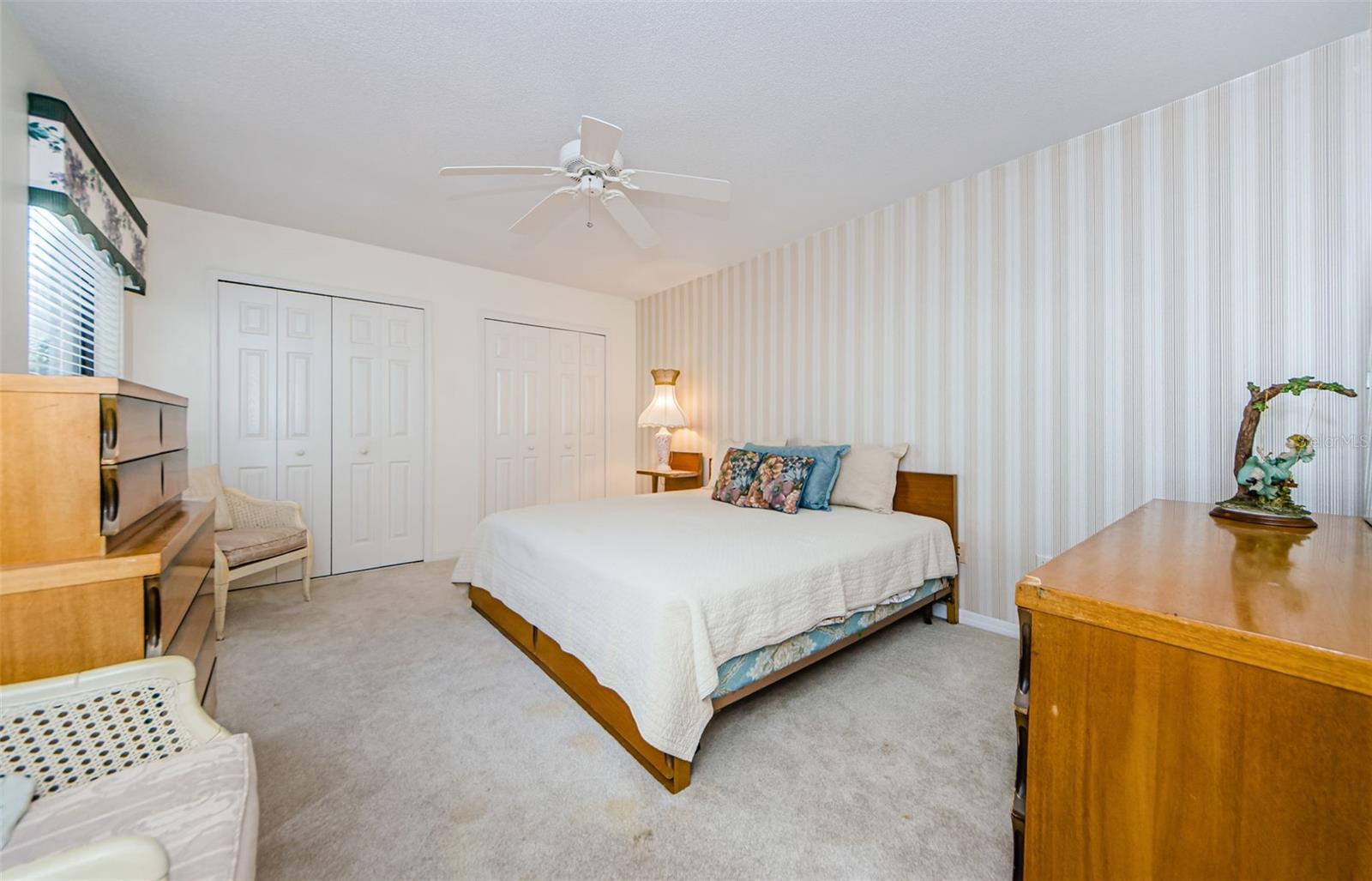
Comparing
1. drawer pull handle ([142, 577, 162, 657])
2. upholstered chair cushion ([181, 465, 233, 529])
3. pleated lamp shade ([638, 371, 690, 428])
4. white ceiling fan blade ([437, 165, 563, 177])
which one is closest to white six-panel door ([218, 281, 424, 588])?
upholstered chair cushion ([181, 465, 233, 529])

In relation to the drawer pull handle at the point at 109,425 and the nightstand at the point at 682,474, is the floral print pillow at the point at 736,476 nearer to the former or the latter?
the nightstand at the point at 682,474

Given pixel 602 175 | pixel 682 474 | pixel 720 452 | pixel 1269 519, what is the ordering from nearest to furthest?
pixel 1269 519
pixel 602 175
pixel 720 452
pixel 682 474

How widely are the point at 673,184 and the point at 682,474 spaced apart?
8.36ft

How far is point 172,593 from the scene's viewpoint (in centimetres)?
110

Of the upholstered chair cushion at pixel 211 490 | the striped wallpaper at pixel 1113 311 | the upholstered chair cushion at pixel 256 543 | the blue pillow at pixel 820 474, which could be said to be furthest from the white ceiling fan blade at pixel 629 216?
the upholstered chair cushion at pixel 211 490

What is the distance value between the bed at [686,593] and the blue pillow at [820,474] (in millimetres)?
138

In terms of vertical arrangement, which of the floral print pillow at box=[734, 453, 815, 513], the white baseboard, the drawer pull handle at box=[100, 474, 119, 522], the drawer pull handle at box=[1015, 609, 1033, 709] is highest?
the drawer pull handle at box=[100, 474, 119, 522]

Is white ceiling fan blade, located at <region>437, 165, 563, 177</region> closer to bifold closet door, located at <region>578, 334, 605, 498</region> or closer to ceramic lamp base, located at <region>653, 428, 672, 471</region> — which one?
ceramic lamp base, located at <region>653, 428, 672, 471</region>

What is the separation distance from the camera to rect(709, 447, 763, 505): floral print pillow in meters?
3.15

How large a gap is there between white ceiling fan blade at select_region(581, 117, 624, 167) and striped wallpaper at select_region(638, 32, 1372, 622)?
1.96 metres

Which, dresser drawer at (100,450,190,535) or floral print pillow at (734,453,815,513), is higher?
dresser drawer at (100,450,190,535)

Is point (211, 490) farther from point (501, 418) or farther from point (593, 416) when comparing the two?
point (593, 416)

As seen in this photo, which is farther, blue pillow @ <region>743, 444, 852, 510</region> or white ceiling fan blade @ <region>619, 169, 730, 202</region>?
blue pillow @ <region>743, 444, 852, 510</region>

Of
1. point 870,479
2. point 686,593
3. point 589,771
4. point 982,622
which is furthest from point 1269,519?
point 589,771
